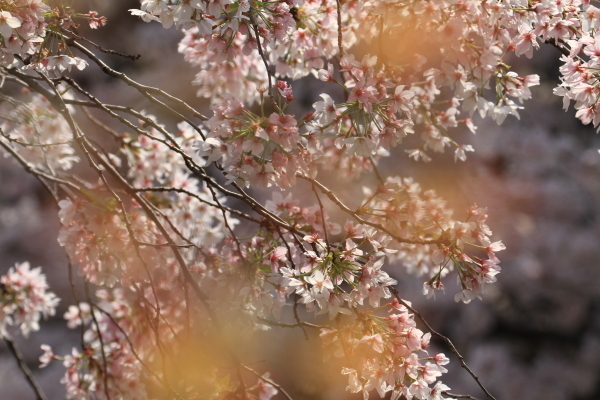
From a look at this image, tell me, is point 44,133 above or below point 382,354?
above

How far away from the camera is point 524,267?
520 centimetres

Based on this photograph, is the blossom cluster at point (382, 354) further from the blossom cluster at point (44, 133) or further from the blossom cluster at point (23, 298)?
the blossom cluster at point (44, 133)

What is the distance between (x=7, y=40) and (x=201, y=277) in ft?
3.00

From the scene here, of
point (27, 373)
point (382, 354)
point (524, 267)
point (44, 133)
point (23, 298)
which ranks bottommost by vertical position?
point (524, 267)

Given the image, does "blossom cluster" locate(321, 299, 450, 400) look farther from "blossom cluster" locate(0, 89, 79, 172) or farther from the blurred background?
the blurred background

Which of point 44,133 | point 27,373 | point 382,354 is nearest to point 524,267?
point 44,133

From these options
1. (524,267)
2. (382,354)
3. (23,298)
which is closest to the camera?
(382,354)

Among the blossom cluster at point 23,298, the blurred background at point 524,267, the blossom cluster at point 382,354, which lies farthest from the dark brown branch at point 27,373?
the blurred background at point 524,267

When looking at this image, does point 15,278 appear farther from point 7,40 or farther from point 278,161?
point 278,161

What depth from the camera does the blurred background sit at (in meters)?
5.02

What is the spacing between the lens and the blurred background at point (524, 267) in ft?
16.5

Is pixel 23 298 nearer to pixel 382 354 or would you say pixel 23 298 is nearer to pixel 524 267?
pixel 382 354

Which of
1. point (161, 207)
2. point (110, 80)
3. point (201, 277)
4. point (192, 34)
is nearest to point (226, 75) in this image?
point (192, 34)

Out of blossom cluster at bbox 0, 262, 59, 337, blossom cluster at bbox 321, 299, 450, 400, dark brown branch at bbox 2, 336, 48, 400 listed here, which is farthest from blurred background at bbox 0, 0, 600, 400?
blossom cluster at bbox 321, 299, 450, 400
